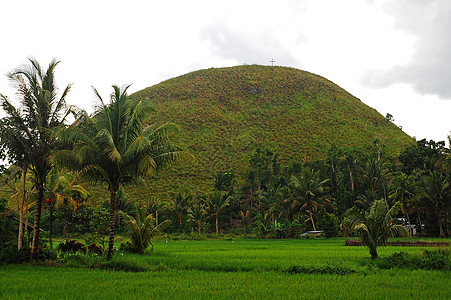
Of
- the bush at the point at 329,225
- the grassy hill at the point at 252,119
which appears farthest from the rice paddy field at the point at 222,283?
the grassy hill at the point at 252,119

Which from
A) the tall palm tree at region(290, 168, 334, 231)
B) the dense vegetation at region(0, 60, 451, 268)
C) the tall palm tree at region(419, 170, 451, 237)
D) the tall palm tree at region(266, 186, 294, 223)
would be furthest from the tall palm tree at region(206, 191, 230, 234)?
the tall palm tree at region(419, 170, 451, 237)

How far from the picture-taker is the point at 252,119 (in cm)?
9350

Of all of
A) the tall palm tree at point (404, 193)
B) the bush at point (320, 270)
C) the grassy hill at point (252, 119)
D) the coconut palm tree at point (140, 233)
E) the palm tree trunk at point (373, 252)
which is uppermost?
the grassy hill at point (252, 119)

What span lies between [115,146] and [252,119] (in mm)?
78149

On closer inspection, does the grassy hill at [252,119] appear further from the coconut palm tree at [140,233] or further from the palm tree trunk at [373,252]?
the palm tree trunk at [373,252]

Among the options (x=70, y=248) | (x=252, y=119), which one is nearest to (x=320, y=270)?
(x=70, y=248)

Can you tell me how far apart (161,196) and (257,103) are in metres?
49.1

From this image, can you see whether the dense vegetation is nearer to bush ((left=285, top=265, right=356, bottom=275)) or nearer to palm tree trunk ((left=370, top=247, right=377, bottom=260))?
palm tree trunk ((left=370, top=247, right=377, bottom=260))

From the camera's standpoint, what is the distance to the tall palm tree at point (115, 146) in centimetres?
1594

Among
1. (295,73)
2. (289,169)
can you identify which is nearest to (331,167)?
(289,169)

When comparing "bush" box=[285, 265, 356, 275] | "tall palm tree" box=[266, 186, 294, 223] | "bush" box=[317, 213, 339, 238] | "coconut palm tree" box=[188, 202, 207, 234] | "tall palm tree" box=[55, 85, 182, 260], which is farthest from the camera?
"coconut palm tree" box=[188, 202, 207, 234]

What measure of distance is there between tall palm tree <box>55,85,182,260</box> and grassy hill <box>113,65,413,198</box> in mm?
44659

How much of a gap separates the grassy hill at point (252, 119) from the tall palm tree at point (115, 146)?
44.7 meters

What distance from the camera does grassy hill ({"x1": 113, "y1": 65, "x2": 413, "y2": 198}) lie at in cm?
7350
